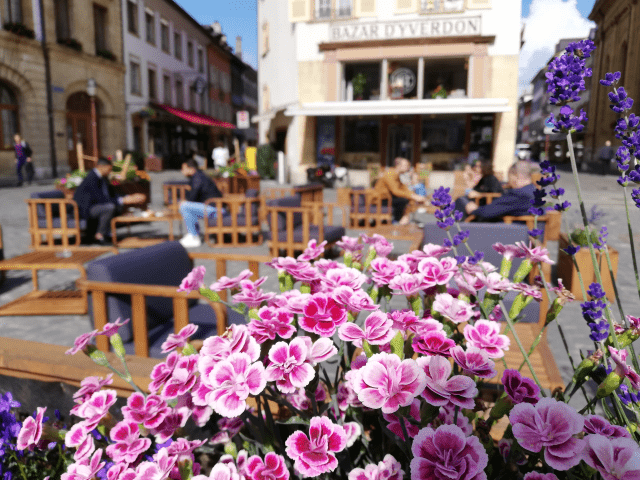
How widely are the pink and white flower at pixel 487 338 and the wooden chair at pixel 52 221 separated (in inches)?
259

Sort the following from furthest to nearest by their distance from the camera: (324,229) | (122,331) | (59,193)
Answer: (59,193) < (324,229) < (122,331)

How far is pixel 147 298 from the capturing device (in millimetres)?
3070

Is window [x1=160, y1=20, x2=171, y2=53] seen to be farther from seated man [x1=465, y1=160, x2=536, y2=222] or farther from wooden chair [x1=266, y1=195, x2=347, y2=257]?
seated man [x1=465, y1=160, x2=536, y2=222]

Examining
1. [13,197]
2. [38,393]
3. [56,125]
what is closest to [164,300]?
[38,393]

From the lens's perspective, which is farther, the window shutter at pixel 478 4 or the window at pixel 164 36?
the window at pixel 164 36

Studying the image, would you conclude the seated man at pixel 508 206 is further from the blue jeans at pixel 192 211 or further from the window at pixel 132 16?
the window at pixel 132 16

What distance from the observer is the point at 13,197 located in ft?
44.6

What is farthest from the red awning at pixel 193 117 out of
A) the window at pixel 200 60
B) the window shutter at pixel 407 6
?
the window shutter at pixel 407 6

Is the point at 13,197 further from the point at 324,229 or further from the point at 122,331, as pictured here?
the point at 122,331

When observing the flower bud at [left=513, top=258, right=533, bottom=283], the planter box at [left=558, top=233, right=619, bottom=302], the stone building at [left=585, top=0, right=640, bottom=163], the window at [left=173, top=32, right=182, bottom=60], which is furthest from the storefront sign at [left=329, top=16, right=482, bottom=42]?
the flower bud at [left=513, top=258, right=533, bottom=283]

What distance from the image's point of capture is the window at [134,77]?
81.6 ft

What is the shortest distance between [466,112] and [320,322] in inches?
743

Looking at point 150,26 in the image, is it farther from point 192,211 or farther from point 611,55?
point 611,55

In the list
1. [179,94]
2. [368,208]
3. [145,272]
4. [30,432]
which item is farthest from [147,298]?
[179,94]
